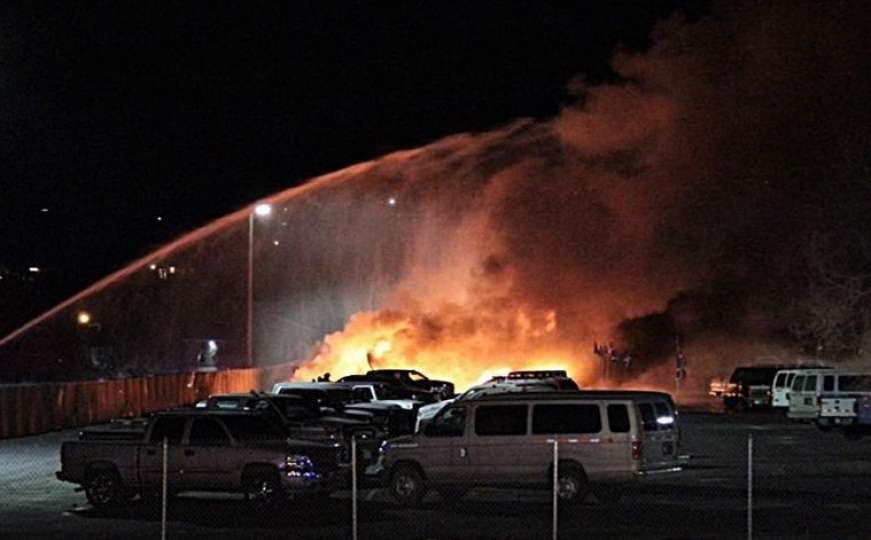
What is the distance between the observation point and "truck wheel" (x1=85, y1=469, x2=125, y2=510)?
2259cm

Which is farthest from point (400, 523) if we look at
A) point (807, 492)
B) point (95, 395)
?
point (95, 395)

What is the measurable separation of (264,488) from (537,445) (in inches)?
164

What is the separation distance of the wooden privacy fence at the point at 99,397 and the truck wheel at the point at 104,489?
1660cm

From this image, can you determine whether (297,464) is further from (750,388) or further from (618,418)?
(750,388)

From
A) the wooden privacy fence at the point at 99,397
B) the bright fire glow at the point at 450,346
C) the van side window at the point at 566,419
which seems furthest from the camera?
the bright fire glow at the point at 450,346

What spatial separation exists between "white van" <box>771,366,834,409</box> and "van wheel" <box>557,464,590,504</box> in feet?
84.8

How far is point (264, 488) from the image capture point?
21.9 m

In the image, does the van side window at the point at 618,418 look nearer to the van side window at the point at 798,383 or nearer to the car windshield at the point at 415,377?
the van side window at the point at 798,383

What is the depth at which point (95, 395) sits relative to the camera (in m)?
44.8

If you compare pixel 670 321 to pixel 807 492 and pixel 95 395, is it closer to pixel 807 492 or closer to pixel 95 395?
pixel 95 395

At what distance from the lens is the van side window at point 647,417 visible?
22234 mm

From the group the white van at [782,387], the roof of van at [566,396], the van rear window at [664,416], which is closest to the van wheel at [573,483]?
the roof of van at [566,396]

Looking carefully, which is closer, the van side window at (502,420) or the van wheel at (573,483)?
the van wheel at (573,483)

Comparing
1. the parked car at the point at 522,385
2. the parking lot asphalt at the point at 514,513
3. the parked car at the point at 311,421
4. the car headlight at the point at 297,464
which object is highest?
the parked car at the point at 522,385
